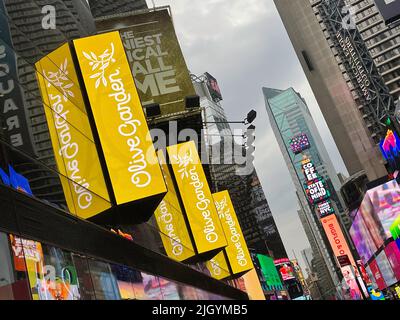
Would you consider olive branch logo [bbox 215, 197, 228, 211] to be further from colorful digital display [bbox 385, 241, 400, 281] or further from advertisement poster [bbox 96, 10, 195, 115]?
colorful digital display [bbox 385, 241, 400, 281]

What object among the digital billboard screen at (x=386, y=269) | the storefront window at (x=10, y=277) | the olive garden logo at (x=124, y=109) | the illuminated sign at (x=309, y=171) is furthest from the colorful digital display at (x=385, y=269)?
the storefront window at (x=10, y=277)

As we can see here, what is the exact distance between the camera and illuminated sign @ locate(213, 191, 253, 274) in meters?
32.4

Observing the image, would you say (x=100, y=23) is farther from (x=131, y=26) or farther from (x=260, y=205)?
(x=260, y=205)

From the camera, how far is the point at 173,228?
71.4 feet

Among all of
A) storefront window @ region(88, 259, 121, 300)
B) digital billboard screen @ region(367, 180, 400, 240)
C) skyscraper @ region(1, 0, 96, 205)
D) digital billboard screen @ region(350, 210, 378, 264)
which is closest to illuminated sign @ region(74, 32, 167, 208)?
skyscraper @ region(1, 0, 96, 205)

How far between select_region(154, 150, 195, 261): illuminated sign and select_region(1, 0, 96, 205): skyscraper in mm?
8261

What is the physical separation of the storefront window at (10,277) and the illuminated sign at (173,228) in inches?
495

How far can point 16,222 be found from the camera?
768cm

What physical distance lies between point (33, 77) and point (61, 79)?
183cm

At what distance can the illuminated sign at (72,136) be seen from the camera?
1228cm

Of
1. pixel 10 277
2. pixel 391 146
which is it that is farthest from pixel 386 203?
pixel 10 277
